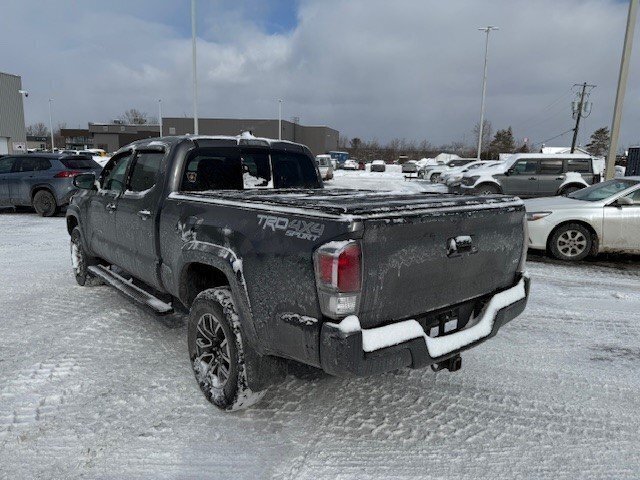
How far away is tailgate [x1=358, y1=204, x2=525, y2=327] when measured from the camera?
245 centimetres

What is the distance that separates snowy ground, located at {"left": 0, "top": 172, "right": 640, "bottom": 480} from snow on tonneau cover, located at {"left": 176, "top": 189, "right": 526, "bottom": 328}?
828mm

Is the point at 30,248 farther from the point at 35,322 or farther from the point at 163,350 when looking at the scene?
the point at 163,350

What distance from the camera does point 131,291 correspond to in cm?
447

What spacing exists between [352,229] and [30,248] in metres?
8.03

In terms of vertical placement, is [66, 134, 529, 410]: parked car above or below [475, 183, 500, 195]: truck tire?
above

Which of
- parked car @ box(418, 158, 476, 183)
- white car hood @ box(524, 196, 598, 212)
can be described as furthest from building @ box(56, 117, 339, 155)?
white car hood @ box(524, 196, 598, 212)

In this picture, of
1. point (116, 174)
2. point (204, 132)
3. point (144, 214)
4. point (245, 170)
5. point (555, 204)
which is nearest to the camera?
point (144, 214)

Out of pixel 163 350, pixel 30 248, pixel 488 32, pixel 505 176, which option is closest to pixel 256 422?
pixel 163 350

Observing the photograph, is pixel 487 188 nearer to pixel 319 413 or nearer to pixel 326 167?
pixel 319 413

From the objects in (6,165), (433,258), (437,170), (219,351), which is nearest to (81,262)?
(219,351)

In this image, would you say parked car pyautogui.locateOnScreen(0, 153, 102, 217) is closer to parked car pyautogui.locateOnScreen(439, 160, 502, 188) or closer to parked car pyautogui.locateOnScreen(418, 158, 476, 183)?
parked car pyautogui.locateOnScreen(439, 160, 502, 188)

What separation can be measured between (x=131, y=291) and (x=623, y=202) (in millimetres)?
7339

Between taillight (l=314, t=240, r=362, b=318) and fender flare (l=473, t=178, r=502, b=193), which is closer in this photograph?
taillight (l=314, t=240, r=362, b=318)

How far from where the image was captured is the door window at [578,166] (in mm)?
15078
